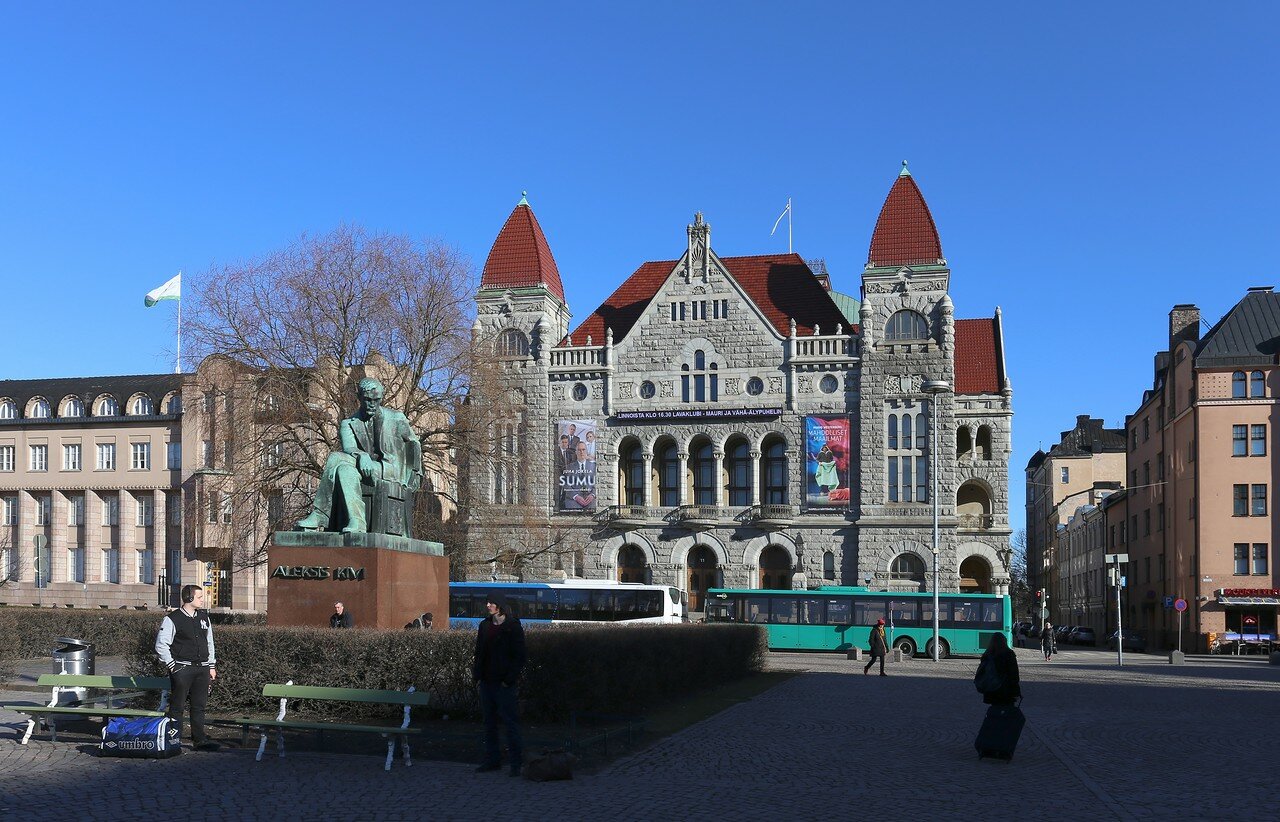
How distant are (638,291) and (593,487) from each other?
43.5 feet

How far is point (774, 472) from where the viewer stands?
67.2 m

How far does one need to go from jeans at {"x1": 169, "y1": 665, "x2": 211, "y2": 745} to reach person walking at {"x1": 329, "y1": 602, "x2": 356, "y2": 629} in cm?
353

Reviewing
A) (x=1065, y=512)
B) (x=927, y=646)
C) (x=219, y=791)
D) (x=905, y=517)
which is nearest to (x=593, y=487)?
(x=905, y=517)

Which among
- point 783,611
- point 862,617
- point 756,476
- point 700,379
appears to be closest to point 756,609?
point 783,611

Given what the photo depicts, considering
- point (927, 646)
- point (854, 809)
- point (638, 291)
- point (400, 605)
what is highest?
point (638, 291)

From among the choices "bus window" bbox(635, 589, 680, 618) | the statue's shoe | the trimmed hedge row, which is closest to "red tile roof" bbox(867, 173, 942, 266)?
"bus window" bbox(635, 589, 680, 618)

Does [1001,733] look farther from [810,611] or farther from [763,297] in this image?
[763,297]

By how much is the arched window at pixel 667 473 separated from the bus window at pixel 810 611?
1962 cm

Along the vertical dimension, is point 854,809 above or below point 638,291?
below

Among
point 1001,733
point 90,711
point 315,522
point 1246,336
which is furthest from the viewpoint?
point 1246,336

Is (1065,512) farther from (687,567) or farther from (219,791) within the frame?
(219,791)

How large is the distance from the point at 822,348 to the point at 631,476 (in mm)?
12518

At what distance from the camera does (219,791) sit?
1237 cm

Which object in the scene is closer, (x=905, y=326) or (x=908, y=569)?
(x=908, y=569)
